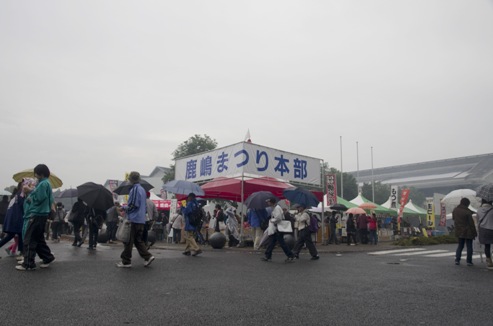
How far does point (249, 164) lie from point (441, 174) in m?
87.9

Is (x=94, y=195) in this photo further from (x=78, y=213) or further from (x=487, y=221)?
(x=487, y=221)

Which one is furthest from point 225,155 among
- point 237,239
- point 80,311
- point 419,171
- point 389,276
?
point 419,171

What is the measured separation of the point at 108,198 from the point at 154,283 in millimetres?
6441

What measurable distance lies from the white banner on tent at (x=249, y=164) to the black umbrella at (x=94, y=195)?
5.70m

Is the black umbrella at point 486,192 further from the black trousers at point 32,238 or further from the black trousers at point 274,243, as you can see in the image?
the black trousers at point 32,238

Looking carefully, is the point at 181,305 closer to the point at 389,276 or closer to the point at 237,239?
the point at 389,276

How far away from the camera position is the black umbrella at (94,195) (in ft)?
37.3

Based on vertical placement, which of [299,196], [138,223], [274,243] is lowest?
[274,243]

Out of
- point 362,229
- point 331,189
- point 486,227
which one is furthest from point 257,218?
point 362,229

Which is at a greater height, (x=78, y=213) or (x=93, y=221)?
(x=78, y=213)

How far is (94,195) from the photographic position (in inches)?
453

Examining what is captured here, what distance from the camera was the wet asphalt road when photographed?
4.12 metres

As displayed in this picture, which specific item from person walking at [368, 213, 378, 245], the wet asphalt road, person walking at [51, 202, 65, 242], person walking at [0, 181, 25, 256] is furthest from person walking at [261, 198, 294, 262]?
person walking at [51, 202, 65, 242]

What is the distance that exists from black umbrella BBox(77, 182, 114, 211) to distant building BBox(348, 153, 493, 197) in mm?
75704
